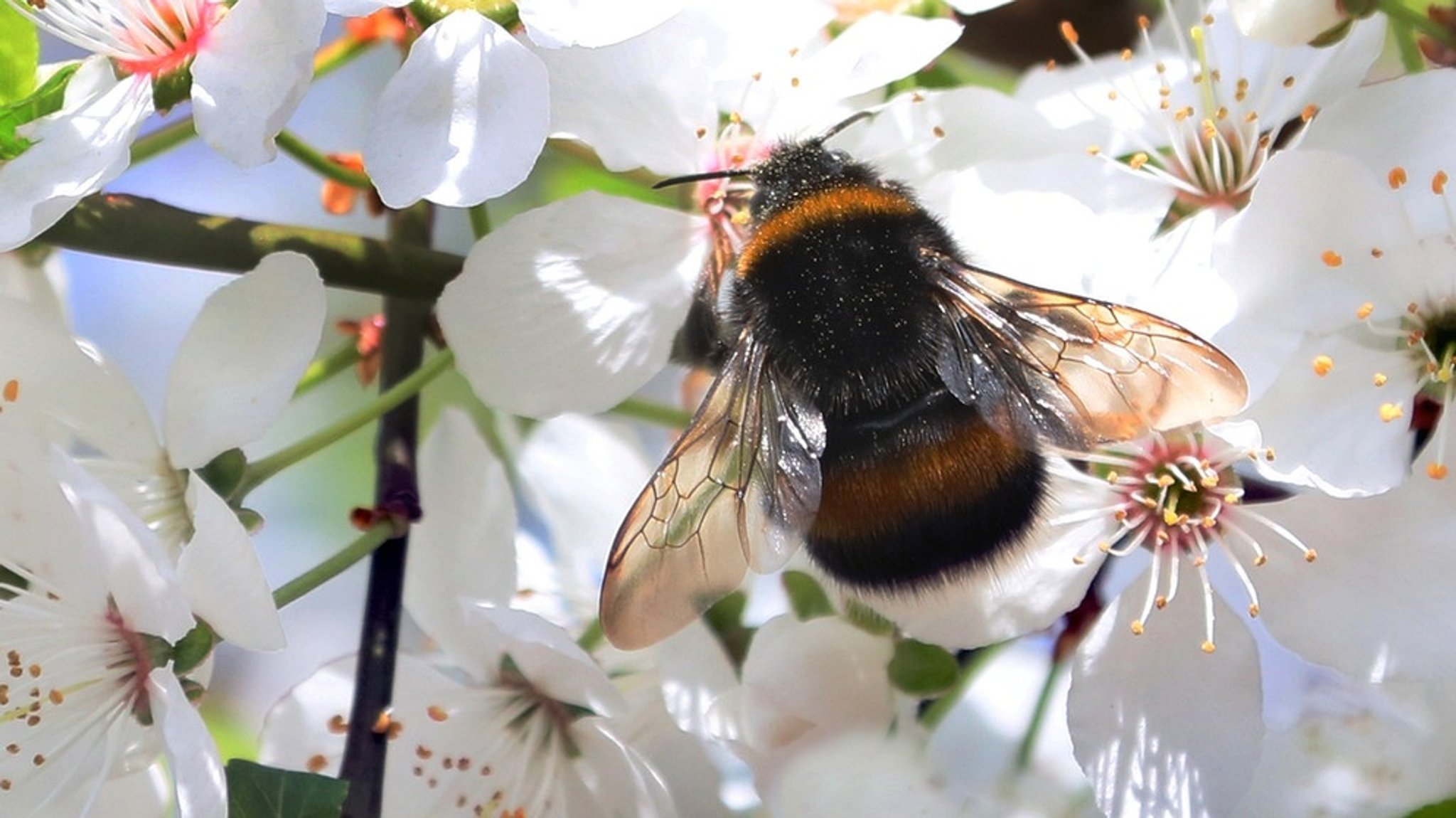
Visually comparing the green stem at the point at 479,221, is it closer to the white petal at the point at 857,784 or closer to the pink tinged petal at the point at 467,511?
the pink tinged petal at the point at 467,511

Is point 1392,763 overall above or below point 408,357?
below

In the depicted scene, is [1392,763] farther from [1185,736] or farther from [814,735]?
[814,735]

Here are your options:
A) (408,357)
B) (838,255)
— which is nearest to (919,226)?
(838,255)

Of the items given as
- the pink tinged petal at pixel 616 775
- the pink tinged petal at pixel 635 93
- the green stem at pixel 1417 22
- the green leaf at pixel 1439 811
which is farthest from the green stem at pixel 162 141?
the green leaf at pixel 1439 811

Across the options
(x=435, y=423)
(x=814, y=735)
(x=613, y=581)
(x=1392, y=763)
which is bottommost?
(x=1392, y=763)

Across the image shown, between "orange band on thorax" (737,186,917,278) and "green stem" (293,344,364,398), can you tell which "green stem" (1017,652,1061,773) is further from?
"green stem" (293,344,364,398)

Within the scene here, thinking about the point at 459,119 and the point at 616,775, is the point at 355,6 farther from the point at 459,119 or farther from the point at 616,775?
the point at 616,775

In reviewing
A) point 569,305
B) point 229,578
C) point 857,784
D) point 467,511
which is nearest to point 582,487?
point 467,511
